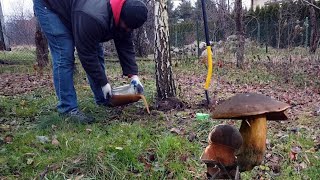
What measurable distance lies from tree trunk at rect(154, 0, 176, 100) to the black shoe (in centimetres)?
124

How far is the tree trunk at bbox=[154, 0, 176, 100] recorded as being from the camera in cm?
435

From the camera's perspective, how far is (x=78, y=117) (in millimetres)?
3371

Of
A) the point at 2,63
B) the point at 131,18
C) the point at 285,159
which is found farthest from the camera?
the point at 2,63

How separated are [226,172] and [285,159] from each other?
191cm

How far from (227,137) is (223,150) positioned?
48 millimetres

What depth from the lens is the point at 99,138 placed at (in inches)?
115

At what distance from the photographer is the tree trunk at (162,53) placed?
14.3 ft

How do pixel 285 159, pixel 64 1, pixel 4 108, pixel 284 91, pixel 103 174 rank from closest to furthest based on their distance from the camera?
pixel 103 174, pixel 285 159, pixel 64 1, pixel 4 108, pixel 284 91

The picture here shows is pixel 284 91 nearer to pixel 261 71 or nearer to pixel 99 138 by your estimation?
pixel 261 71

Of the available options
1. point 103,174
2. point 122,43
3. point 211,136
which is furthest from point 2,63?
point 211,136

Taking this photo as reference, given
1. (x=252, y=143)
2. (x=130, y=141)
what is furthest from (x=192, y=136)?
(x=252, y=143)

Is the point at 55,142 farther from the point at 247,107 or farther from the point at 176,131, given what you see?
the point at 247,107

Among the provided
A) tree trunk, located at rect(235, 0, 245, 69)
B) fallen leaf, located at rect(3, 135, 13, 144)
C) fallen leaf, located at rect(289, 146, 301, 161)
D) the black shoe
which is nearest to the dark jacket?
the black shoe

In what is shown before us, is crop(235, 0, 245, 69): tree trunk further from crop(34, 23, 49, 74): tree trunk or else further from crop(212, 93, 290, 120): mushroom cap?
crop(212, 93, 290, 120): mushroom cap
